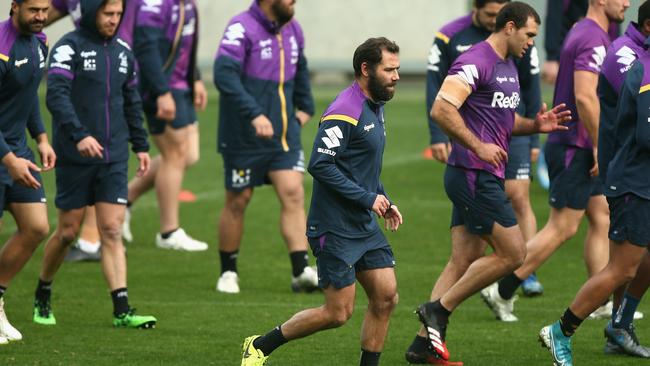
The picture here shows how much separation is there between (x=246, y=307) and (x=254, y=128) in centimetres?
149

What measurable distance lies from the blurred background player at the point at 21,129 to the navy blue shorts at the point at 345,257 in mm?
1965

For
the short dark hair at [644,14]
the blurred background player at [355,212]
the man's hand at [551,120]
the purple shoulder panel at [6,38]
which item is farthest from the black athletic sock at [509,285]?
the purple shoulder panel at [6,38]

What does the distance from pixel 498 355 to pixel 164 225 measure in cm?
525

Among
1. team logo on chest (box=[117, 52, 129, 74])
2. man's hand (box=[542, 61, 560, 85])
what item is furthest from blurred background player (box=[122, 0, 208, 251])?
man's hand (box=[542, 61, 560, 85])

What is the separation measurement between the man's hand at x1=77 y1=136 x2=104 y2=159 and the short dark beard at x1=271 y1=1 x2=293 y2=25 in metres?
2.36

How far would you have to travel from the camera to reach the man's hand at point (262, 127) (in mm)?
10727

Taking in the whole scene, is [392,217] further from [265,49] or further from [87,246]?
[87,246]

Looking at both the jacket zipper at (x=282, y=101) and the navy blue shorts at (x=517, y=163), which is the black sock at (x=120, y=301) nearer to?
the jacket zipper at (x=282, y=101)

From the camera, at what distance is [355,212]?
25.0ft

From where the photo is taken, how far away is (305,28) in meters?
34.5

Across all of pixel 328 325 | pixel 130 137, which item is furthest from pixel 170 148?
pixel 328 325

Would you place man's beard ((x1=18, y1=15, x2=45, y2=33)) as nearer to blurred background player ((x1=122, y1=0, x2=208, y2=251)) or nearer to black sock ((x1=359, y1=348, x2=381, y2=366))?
black sock ((x1=359, y1=348, x2=381, y2=366))

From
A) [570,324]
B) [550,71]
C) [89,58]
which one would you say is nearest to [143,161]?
[89,58]

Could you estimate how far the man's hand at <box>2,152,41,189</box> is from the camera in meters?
8.31
